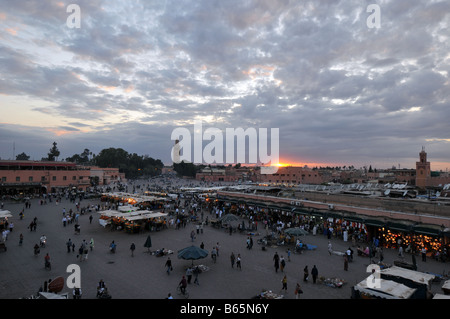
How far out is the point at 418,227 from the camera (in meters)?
16.1

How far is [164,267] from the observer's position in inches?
535

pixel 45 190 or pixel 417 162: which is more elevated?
pixel 417 162

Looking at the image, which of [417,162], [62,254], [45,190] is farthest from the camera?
[417,162]

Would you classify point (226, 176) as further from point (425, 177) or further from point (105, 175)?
point (425, 177)

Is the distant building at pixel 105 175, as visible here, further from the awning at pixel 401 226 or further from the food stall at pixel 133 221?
the awning at pixel 401 226

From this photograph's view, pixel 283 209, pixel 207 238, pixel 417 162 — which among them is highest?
pixel 417 162

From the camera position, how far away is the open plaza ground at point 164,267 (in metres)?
10.9

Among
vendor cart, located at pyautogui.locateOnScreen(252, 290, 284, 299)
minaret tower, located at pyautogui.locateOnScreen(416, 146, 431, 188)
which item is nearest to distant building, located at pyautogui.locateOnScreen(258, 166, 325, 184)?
minaret tower, located at pyautogui.locateOnScreen(416, 146, 431, 188)

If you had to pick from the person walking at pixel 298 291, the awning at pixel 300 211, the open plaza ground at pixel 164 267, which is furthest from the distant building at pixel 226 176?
the person walking at pixel 298 291

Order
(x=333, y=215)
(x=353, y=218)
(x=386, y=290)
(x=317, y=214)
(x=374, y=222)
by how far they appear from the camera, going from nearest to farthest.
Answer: (x=386, y=290) < (x=374, y=222) < (x=353, y=218) < (x=333, y=215) < (x=317, y=214)

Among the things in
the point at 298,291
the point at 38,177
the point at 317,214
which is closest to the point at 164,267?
the point at 298,291

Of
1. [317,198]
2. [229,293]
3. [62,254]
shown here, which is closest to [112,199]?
[62,254]
